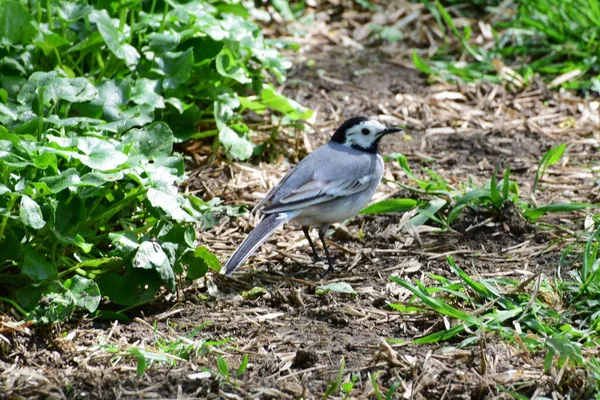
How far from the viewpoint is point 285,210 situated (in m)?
5.82

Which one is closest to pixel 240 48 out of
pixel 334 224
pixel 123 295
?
pixel 334 224

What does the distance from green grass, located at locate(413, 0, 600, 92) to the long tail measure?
11.5 ft

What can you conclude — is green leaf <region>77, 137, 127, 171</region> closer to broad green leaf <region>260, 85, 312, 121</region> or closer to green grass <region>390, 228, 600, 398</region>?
green grass <region>390, 228, 600, 398</region>

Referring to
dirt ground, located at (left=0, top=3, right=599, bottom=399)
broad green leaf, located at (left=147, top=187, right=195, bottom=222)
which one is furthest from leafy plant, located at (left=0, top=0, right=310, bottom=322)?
dirt ground, located at (left=0, top=3, right=599, bottom=399)

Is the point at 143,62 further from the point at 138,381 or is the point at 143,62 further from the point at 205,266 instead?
the point at 138,381

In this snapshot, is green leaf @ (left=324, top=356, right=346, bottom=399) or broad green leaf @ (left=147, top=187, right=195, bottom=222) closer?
green leaf @ (left=324, top=356, right=346, bottom=399)

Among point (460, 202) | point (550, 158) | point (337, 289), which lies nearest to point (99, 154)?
point (337, 289)

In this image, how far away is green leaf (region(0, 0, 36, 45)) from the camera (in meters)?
6.01

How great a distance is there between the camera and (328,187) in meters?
6.09

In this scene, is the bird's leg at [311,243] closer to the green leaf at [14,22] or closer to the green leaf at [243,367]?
the green leaf at [243,367]

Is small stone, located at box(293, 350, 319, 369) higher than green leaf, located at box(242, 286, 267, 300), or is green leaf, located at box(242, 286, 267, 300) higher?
small stone, located at box(293, 350, 319, 369)

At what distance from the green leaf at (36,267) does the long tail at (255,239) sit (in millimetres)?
1080

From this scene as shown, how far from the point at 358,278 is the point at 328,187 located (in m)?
0.75

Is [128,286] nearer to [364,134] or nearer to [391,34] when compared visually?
[364,134]
